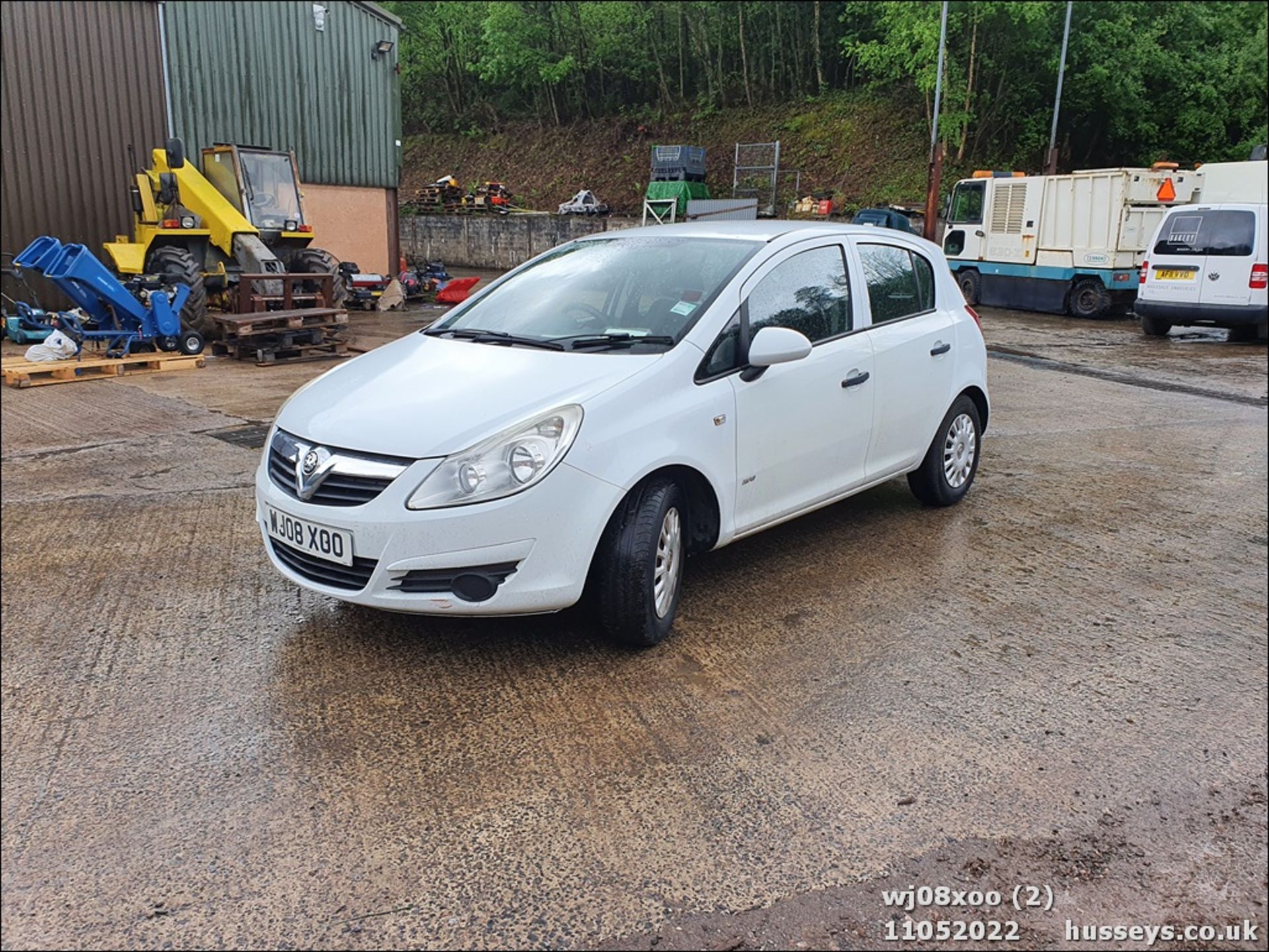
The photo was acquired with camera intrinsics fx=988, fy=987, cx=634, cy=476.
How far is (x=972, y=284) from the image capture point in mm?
18031

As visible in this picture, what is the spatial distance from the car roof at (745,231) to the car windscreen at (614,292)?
5 cm

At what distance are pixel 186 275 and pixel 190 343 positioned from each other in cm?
143

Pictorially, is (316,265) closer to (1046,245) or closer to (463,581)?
(1046,245)

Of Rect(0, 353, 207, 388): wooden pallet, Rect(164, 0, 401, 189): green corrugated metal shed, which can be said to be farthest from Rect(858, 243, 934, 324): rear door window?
Rect(164, 0, 401, 189): green corrugated metal shed

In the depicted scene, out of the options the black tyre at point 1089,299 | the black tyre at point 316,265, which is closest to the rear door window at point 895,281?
the black tyre at point 316,265

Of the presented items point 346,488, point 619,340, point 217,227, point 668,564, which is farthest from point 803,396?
point 217,227

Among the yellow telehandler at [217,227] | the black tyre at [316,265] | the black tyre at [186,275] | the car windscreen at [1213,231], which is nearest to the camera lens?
the car windscreen at [1213,231]

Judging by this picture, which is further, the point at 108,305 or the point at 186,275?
the point at 186,275

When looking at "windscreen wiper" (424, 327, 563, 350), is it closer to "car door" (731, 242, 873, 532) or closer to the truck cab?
"car door" (731, 242, 873, 532)

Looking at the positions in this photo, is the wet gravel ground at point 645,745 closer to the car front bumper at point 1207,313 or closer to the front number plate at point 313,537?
the front number plate at point 313,537

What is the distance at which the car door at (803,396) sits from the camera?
391 centimetres

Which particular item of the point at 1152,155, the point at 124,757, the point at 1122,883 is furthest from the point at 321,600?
the point at 1152,155

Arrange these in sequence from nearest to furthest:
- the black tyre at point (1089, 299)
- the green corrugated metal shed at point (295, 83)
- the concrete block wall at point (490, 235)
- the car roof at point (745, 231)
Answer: the car roof at point (745, 231)
the black tyre at point (1089, 299)
the green corrugated metal shed at point (295, 83)
the concrete block wall at point (490, 235)

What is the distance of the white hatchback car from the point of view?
10.4 ft
